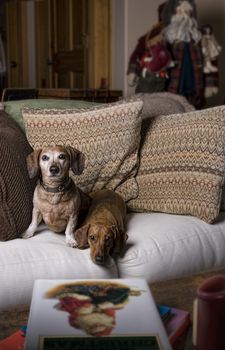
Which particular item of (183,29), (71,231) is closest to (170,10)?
(183,29)

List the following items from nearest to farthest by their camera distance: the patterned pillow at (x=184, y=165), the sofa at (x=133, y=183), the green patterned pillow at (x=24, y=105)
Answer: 1. the sofa at (x=133, y=183)
2. the patterned pillow at (x=184, y=165)
3. the green patterned pillow at (x=24, y=105)

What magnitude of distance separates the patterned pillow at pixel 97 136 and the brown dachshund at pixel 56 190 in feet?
0.67

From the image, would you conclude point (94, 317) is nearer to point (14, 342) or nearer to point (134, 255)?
point (14, 342)

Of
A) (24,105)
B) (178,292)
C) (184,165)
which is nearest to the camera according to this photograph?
(178,292)

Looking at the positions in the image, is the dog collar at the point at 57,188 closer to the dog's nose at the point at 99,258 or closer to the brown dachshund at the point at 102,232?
the brown dachshund at the point at 102,232

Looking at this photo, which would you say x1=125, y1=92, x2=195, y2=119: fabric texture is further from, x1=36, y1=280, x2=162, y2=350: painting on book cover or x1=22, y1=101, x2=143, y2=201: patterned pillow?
x1=36, y1=280, x2=162, y2=350: painting on book cover

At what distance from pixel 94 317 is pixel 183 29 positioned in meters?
2.38

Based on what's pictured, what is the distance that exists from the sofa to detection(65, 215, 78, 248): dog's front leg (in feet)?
0.08

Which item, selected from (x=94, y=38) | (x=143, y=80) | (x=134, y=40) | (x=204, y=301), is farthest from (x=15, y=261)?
(x=94, y=38)

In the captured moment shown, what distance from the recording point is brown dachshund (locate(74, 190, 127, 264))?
47.1 inches

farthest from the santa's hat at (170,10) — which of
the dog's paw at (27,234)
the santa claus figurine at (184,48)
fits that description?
the dog's paw at (27,234)

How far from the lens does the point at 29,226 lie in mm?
1357

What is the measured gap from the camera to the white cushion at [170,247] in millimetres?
1289

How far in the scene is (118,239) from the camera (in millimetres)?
1228
